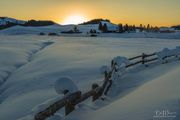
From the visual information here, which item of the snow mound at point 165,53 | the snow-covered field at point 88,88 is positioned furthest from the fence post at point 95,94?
the snow mound at point 165,53

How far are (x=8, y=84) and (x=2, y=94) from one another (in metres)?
1.49

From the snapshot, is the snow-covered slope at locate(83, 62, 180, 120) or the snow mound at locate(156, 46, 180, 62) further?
the snow mound at locate(156, 46, 180, 62)

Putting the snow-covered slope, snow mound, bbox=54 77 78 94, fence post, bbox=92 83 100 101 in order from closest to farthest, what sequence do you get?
the snow-covered slope, snow mound, bbox=54 77 78 94, fence post, bbox=92 83 100 101

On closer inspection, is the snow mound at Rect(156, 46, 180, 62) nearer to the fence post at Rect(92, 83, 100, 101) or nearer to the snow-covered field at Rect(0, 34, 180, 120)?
the snow-covered field at Rect(0, 34, 180, 120)

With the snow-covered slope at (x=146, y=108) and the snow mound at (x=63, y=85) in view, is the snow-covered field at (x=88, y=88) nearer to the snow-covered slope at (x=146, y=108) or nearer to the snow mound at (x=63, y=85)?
the snow-covered slope at (x=146, y=108)

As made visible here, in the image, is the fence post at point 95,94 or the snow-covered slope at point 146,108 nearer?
the snow-covered slope at point 146,108

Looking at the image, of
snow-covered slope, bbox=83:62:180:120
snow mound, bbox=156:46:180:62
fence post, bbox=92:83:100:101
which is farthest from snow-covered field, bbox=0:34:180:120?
snow mound, bbox=156:46:180:62

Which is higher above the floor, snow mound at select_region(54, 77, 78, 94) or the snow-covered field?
snow mound at select_region(54, 77, 78, 94)

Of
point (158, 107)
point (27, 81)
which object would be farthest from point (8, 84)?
point (158, 107)

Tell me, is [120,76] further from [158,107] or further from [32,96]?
[158,107]

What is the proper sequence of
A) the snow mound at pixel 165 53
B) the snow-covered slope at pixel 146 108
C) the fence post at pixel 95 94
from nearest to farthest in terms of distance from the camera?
the snow-covered slope at pixel 146 108 < the fence post at pixel 95 94 < the snow mound at pixel 165 53

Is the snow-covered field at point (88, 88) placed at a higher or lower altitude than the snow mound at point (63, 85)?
lower

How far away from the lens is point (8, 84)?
14.3 m

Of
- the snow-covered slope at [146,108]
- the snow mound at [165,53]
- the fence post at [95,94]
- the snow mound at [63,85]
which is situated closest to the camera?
the snow-covered slope at [146,108]
